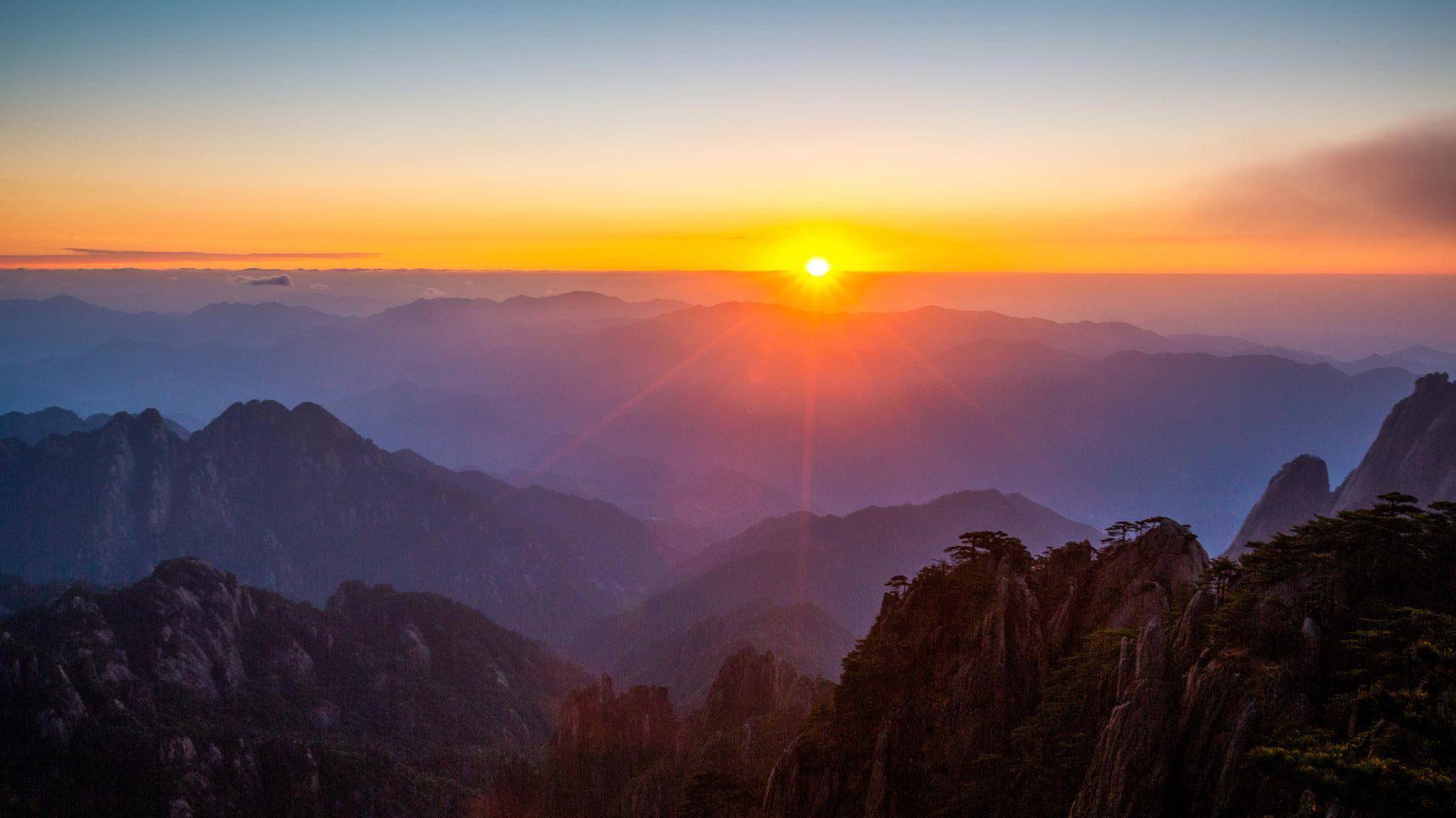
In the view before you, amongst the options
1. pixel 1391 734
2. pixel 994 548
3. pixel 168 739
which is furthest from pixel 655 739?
pixel 1391 734

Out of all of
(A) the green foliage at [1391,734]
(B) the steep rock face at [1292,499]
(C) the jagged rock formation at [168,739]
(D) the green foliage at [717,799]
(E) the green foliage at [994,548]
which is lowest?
(C) the jagged rock formation at [168,739]

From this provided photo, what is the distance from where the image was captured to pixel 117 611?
196 metres

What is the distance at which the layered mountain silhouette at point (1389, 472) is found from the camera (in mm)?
153750

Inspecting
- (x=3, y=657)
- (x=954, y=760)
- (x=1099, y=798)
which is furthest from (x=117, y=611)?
(x=1099, y=798)

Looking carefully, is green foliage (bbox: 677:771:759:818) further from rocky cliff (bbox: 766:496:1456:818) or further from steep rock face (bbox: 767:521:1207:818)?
rocky cliff (bbox: 766:496:1456:818)

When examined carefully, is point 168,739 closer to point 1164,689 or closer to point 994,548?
point 994,548

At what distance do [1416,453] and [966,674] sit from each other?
6479 inches

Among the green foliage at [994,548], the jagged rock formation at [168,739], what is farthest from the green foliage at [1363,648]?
the jagged rock formation at [168,739]

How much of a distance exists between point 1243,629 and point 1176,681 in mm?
4695

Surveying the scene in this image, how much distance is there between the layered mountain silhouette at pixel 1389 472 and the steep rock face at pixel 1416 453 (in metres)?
0.13

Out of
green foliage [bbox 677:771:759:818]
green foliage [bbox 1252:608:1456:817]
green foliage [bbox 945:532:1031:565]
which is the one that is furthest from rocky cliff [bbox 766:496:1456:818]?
green foliage [bbox 677:771:759:818]

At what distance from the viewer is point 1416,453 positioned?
160 metres

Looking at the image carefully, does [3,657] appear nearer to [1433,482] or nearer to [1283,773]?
[1283,773]

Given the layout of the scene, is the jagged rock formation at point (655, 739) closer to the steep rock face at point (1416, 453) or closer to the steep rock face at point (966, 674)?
the steep rock face at point (966, 674)
